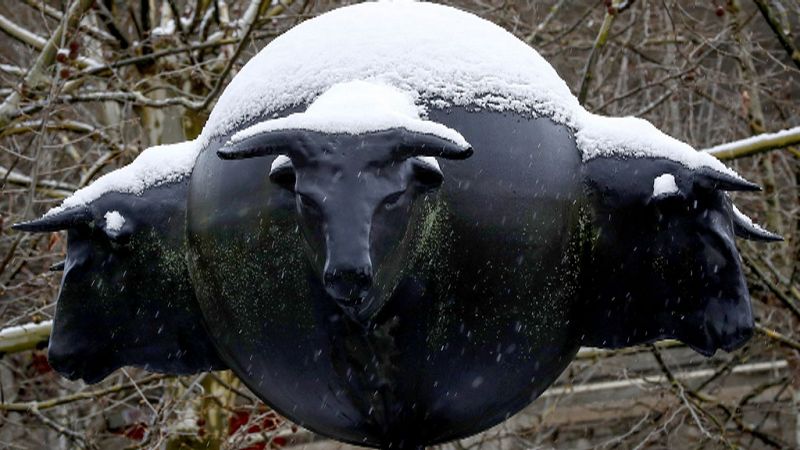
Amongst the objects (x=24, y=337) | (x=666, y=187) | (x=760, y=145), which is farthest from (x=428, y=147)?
(x=760, y=145)

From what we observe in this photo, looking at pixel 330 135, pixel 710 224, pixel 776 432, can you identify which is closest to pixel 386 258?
pixel 330 135

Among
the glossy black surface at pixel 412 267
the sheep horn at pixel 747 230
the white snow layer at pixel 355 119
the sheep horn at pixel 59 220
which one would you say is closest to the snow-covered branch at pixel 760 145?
the sheep horn at pixel 747 230

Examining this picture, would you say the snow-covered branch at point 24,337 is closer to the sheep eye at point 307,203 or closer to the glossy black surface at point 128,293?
the glossy black surface at point 128,293

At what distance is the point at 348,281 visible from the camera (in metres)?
1.75

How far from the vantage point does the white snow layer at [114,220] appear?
244cm

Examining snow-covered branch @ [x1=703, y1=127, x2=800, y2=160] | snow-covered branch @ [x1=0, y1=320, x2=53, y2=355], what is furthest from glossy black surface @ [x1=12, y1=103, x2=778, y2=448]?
snow-covered branch @ [x1=703, y1=127, x2=800, y2=160]

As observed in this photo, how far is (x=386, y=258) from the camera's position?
1.90 metres

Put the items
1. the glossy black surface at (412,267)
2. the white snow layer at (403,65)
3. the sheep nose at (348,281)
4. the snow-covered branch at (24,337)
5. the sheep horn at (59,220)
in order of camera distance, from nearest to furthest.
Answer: the sheep nose at (348,281)
the glossy black surface at (412,267)
the white snow layer at (403,65)
the sheep horn at (59,220)
the snow-covered branch at (24,337)

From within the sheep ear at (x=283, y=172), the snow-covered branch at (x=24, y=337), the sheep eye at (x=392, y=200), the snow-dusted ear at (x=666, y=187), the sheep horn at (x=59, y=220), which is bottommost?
the snow-covered branch at (x=24, y=337)

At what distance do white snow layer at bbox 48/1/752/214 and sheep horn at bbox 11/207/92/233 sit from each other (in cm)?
3

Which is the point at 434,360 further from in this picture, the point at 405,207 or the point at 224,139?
the point at 224,139

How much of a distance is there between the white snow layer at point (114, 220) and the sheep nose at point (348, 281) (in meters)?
0.83

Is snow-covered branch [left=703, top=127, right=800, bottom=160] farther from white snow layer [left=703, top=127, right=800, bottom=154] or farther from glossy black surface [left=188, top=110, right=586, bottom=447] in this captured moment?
glossy black surface [left=188, top=110, right=586, bottom=447]

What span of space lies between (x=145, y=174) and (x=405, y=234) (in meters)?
0.80
